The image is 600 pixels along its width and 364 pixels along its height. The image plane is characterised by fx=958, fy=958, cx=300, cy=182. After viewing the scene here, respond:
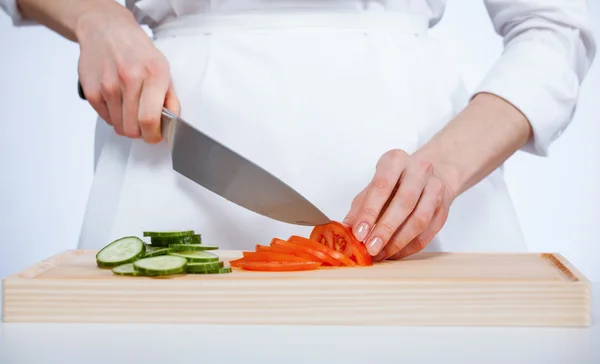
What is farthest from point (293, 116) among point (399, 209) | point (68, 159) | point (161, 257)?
point (68, 159)

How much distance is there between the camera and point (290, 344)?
1193mm

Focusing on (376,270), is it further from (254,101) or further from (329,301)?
(254,101)

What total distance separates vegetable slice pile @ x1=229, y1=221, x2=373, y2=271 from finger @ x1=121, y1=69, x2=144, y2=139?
11.9 inches

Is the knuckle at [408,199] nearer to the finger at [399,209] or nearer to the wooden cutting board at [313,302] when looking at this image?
the finger at [399,209]

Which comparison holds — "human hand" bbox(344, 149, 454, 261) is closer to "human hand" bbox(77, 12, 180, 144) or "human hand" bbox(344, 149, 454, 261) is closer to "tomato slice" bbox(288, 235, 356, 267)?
"tomato slice" bbox(288, 235, 356, 267)

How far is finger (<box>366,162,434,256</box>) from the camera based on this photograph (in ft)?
4.91

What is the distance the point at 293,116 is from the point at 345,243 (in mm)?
286

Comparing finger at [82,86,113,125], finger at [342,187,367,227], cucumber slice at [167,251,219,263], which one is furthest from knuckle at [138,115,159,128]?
finger at [342,187,367,227]

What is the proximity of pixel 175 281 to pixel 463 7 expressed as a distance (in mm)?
3161

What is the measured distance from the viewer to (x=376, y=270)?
1.46 m

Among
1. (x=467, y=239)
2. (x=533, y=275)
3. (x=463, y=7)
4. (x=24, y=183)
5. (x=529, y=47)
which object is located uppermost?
(x=463, y=7)

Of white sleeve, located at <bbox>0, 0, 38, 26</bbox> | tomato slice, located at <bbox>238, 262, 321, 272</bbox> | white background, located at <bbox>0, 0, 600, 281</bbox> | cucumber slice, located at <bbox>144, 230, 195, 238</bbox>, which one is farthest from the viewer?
white background, located at <bbox>0, 0, 600, 281</bbox>

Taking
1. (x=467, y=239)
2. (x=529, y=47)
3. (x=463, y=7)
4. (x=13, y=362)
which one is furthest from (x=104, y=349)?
(x=463, y=7)

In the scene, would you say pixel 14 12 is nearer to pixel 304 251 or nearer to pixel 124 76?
pixel 124 76
